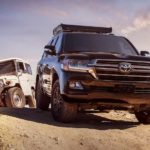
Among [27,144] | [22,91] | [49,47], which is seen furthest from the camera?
[22,91]

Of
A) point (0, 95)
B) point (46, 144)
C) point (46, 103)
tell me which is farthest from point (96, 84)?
point (0, 95)

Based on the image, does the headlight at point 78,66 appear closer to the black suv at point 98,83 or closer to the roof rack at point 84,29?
the black suv at point 98,83

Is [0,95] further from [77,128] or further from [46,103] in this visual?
[77,128]

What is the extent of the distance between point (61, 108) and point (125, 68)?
1.37 metres

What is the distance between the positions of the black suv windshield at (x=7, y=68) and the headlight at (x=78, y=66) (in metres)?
8.83

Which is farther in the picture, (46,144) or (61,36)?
(61,36)

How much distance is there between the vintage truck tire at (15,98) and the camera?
1678cm

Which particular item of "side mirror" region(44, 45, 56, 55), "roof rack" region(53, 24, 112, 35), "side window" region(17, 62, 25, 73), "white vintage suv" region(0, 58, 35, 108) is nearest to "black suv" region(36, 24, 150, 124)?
"side mirror" region(44, 45, 56, 55)

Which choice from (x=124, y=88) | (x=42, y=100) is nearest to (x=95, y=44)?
(x=124, y=88)

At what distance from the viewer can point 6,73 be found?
57.8ft

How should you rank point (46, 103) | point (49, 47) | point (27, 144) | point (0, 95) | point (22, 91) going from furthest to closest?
point (22, 91)
point (0, 95)
point (46, 103)
point (49, 47)
point (27, 144)

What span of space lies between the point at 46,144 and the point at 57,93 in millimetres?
2141

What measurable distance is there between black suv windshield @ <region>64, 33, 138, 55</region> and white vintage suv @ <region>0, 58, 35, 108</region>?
6.74 metres

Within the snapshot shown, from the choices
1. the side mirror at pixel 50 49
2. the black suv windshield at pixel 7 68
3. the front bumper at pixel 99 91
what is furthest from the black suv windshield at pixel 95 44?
the black suv windshield at pixel 7 68
